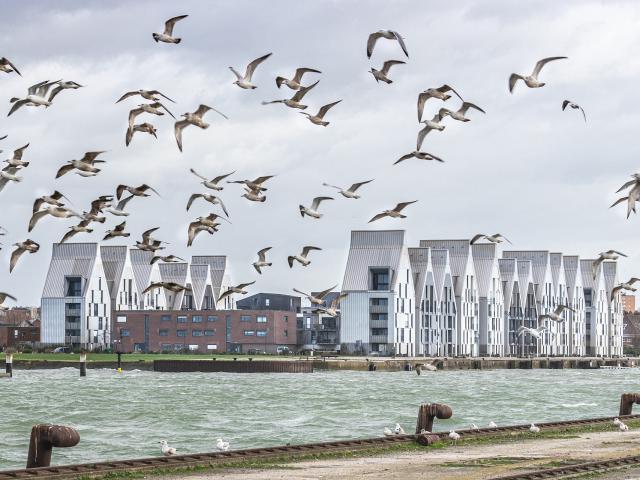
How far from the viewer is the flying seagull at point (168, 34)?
40031mm

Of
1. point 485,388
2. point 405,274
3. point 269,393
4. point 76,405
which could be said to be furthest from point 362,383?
point 405,274

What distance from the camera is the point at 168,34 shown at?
132 ft

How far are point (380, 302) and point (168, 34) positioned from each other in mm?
145501

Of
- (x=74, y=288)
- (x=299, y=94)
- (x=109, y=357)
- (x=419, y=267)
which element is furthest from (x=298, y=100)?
(x=74, y=288)

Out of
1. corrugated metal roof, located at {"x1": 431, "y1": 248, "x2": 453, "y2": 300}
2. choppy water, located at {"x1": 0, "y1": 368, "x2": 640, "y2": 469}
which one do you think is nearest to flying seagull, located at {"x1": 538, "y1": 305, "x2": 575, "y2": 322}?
choppy water, located at {"x1": 0, "y1": 368, "x2": 640, "y2": 469}

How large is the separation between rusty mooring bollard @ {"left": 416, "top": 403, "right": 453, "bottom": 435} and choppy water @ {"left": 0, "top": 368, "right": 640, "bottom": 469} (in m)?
11.9

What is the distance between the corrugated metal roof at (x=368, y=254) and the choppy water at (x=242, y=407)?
2186 inches

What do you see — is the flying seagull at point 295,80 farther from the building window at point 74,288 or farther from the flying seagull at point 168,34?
the building window at point 74,288

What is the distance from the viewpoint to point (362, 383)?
11788 centimetres

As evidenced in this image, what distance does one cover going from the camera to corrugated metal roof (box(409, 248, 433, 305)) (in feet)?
634

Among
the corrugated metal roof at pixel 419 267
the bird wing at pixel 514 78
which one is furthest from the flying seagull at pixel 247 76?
the corrugated metal roof at pixel 419 267

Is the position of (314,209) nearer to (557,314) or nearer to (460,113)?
(460,113)

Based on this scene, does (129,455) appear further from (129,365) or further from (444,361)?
(444,361)

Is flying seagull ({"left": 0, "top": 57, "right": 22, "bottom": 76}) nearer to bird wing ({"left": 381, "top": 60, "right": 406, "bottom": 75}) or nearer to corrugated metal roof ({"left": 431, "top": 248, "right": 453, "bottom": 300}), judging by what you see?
bird wing ({"left": 381, "top": 60, "right": 406, "bottom": 75})
